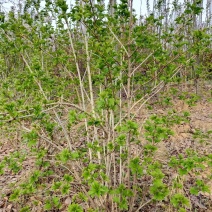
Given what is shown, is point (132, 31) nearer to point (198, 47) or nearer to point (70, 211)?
point (198, 47)

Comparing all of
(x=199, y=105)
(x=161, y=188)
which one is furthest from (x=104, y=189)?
(x=199, y=105)

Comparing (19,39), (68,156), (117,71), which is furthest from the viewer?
(19,39)

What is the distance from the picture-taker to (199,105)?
20.1 feet

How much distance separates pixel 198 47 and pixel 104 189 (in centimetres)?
168

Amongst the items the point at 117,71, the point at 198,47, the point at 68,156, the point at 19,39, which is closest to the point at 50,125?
the point at 68,156

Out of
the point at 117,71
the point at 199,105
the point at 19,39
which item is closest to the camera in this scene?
the point at 117,71

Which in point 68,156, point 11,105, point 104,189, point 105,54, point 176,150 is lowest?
point 176,150

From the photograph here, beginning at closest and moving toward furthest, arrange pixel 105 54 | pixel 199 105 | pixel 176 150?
1. pixel 105 54
2. pixel 176 150
3. pixel 199 105

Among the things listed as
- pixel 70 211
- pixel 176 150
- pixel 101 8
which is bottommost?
pixel 176 150

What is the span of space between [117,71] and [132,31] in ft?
1.63

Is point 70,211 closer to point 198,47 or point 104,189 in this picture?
point 104,189

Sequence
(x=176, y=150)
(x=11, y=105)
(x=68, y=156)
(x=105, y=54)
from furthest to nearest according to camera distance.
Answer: (x=176, y=150), (x=105, y=54), (x=68, y=156), (x=11, y=105)

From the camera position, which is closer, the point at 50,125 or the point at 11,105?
the point at 11,105

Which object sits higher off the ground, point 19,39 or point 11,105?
point 19,39
